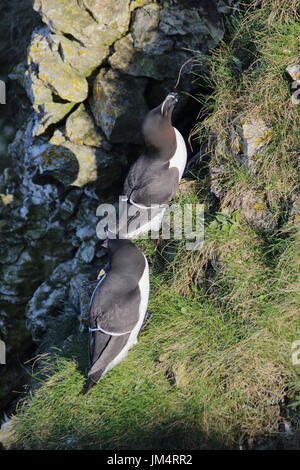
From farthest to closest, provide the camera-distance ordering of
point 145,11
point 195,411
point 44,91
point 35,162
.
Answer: point 35,162, point 44,91, point 145,11, point 195,411

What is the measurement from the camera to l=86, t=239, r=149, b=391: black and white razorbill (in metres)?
4.34

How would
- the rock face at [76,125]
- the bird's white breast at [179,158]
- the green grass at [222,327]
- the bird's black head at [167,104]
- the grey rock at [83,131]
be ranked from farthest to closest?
1. the grey rock at [83,131]
2. the rock face at [76,125]
3. the bird's white breast at [179,158]
4. the bird's black head at [167,104]
5. the green grass at [222,327]

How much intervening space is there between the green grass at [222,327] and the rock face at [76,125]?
21.7 inches

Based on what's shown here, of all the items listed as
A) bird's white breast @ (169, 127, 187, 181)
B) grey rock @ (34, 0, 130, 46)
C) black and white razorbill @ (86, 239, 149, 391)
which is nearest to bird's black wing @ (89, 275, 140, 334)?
black and white razorbill @ (86, 239, 149, 391)

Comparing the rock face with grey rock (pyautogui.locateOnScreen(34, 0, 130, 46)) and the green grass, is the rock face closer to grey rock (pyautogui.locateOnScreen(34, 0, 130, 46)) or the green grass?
grey rock (pyautogui.locateOnScreen(34, 0, 130, 46))

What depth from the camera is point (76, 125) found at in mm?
5781

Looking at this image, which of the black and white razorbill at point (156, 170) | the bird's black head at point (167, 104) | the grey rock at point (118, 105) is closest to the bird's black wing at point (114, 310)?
the black and white razorbill at point (156, 170)

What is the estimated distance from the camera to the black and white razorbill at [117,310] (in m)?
4.34

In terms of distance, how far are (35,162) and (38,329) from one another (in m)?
1.72

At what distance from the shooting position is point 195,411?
13.0 ft

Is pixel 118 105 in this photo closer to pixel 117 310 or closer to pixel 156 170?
pixel 156 170

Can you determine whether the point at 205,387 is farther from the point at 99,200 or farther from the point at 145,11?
the point at 145,11

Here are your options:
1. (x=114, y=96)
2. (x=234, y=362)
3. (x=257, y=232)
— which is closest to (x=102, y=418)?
(x=234, y=362)

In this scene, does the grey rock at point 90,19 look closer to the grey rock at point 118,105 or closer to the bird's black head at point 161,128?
the grey rock at point 118,105
